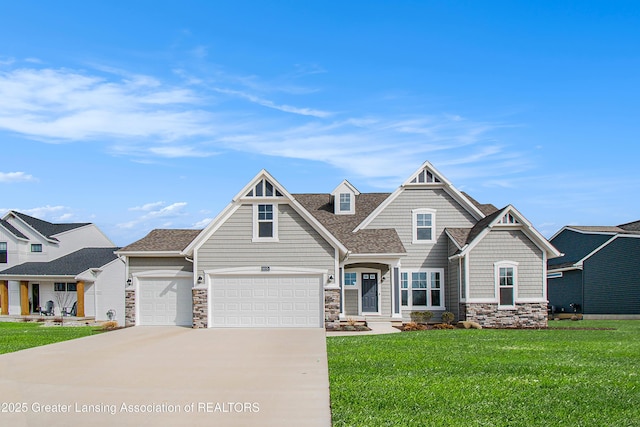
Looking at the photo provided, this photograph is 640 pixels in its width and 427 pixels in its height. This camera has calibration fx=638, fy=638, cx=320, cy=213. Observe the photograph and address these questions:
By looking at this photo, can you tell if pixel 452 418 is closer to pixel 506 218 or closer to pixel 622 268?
pixel 506 218

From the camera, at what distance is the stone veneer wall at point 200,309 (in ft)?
76.5

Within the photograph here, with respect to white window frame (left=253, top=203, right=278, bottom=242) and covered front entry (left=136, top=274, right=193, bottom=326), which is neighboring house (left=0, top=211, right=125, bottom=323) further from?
white window frame (left=253, top=203, right=278, bottom=242)

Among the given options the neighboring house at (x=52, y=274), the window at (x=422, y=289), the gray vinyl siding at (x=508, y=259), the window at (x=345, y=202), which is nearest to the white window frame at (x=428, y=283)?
the window at (x=422, y=289)

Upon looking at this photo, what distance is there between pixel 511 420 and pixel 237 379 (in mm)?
5043

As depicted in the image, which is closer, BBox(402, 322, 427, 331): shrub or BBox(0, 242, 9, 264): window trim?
BBox(402, 322, 427, 331): shrub

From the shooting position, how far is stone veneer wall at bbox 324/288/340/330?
22.8 metres

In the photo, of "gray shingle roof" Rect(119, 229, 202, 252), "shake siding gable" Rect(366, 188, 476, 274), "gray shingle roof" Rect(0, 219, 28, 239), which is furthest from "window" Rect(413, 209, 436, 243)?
"gray shingle roof" Rect(0, 219, 28, 239)

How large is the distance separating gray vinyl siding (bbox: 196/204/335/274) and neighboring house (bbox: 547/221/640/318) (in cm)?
1702

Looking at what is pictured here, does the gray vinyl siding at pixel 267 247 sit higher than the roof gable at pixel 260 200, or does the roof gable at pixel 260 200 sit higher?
the roof gable at pixel 260 200

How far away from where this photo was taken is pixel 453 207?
28.6 meters

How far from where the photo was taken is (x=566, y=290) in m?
35.7

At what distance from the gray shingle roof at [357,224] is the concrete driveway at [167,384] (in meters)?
8.75

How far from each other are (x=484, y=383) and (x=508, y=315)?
51.4 feet

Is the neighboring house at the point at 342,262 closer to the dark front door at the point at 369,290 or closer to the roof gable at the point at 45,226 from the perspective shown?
the dark front door at the point at 369,290
